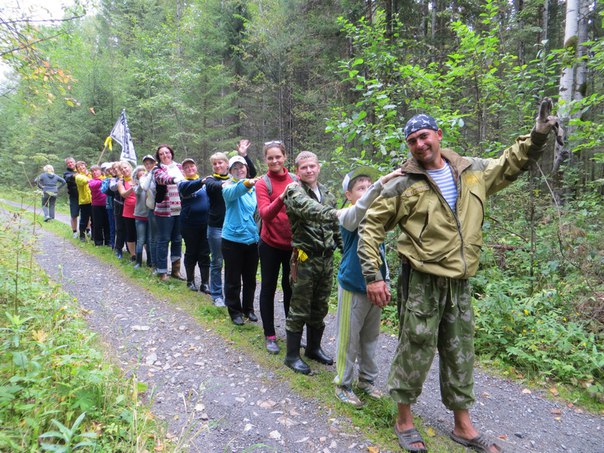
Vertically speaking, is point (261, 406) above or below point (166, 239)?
below

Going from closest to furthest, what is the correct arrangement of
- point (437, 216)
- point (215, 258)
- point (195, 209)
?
point (437, 216) < point (215, 258) < point (195, 209)

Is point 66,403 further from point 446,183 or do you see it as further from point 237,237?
point 446,183

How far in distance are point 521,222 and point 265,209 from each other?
513 cm

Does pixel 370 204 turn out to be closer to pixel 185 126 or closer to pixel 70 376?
pixel 70 376

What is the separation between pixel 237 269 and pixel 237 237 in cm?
44

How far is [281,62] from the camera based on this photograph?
642 inches

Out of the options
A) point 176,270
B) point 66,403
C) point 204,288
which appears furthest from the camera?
point 176,270

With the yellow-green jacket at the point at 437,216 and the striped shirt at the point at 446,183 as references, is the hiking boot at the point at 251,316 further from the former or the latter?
the striped shirt at the point at 446,183

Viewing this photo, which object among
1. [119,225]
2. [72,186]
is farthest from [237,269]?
[72,186]

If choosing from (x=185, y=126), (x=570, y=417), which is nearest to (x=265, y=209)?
(x=570, y=417)

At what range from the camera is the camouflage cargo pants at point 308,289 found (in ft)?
11.5

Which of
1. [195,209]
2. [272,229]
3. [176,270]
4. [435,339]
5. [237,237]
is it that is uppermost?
[195,209]

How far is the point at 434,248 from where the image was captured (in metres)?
2.50

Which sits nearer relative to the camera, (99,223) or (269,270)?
(269,270)
